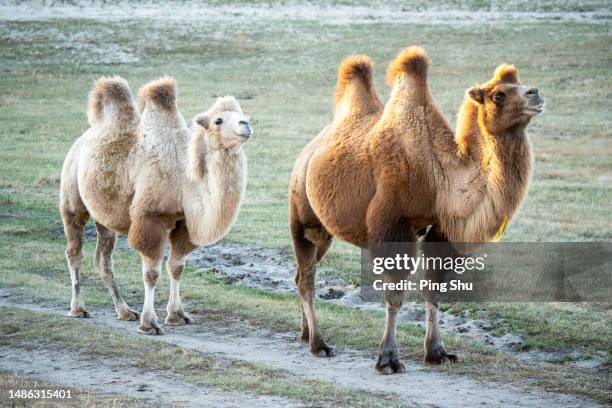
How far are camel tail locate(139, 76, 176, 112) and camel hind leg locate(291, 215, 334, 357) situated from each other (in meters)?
1.86

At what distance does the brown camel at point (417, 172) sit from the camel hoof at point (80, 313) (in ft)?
7.68

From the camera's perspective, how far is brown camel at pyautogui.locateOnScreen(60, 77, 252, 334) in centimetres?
924

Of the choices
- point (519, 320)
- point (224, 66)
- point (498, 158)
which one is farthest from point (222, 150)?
point (224, 66)

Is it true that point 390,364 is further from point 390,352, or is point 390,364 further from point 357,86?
point 357,86

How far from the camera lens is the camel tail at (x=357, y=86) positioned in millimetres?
9148

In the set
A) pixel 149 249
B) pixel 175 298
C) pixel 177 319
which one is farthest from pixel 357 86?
pixel 177 319

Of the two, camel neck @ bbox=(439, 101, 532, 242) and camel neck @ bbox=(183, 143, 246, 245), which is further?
camel neck @ bbox=(183, 143, 246, 245)

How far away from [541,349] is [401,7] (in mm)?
38175

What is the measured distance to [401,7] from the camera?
45.8 meters

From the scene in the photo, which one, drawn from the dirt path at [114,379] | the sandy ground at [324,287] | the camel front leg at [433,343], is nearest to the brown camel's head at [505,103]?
the camel front leg at [433,343]

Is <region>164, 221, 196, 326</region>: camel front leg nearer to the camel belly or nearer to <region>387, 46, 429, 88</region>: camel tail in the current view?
the camel belly

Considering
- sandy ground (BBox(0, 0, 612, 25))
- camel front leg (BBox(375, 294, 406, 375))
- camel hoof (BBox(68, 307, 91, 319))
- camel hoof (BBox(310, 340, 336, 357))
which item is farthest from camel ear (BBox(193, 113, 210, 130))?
sandy ground (BBox(0, 0, 612, 25))

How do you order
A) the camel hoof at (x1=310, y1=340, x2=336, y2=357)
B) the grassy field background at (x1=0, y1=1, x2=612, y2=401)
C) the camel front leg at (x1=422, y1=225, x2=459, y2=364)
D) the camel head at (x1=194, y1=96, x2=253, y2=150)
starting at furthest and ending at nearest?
the grassy field background at (x1=0, y1=1, x2=612, y2=401), the camel head at (x1=194, y1=96, x2=253, y2=150), the camel hoof at (x1=310, y1=340, x2=336, y2=357), the camel front leg at (x1=422, y1=225, x2=459, y2=364)

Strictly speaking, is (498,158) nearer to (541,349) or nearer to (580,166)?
(541,349)
